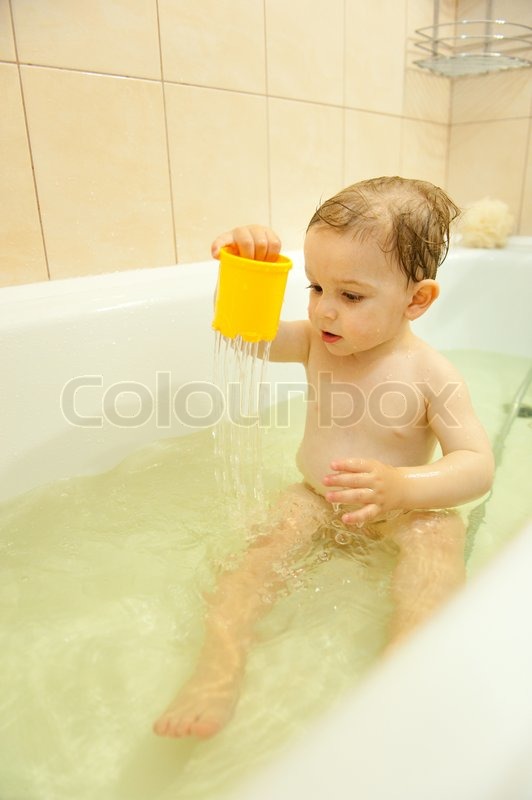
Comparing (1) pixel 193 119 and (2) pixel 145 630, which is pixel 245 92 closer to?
(1) pixel 193 119

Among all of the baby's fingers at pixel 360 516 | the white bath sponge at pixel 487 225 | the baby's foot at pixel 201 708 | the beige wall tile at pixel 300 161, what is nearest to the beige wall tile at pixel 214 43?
the beige wall tile at pixel 300 161

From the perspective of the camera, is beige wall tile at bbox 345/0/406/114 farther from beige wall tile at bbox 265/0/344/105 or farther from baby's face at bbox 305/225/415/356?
baby's face at bbox 305/225/415/356

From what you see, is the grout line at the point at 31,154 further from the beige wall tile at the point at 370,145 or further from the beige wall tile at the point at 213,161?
the beige wall tile at the point at 370,145

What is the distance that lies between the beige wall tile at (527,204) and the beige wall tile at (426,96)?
0.99ft

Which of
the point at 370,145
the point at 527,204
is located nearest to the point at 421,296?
the point at 370,145

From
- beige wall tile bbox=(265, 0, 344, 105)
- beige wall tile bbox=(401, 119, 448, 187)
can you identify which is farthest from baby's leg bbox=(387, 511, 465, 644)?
beige wall tile bbox=(401, 119, 448, 187)

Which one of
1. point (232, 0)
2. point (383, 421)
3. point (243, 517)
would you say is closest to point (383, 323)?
point (383, 421)

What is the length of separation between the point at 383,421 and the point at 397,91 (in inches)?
53.4

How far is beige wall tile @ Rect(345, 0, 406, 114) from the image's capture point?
1.58 metres

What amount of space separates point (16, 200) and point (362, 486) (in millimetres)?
792

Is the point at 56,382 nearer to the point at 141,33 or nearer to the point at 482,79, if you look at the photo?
the point at 141,33

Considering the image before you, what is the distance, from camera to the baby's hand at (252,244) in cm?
75

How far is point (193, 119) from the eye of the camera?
1251 mm

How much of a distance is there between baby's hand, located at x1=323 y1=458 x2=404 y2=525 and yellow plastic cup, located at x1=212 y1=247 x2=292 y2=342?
21 centimetres
